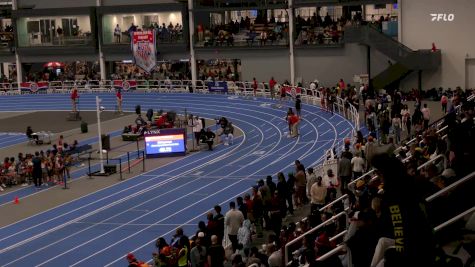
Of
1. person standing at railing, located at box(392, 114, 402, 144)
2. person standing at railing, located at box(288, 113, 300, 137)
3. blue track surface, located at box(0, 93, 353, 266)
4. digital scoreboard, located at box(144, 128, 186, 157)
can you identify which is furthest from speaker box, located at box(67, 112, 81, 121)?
person standing at railing, located at box(392, 114, 402, 144)

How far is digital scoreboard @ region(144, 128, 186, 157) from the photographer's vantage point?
3650 centimetres

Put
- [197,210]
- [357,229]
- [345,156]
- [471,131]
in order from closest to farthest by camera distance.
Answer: [357,229] < [471,131] < [345,156] < [197,210]

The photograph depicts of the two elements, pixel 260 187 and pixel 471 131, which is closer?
pixel 471 131

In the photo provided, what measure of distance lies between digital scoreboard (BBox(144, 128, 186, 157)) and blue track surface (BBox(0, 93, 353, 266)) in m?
0.63

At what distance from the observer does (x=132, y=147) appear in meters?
39.3

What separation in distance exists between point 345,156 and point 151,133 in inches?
603

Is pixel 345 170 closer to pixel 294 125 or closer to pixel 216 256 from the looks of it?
pixel 216 256

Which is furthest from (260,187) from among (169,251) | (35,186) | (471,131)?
(35,186)

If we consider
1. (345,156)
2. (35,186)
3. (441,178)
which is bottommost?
(35,186)

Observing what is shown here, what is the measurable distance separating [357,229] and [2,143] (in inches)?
1357

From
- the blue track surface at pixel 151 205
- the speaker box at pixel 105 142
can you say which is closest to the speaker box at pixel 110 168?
the blue track surface at pixel 151 205

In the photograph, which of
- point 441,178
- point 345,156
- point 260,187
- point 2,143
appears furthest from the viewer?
point 2,143

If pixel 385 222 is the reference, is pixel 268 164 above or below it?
below

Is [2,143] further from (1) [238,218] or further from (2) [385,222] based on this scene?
(2) [385,222]
